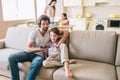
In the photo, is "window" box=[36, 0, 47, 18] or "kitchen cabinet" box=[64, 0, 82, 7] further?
"window" box=[36, 0, 47, 18]

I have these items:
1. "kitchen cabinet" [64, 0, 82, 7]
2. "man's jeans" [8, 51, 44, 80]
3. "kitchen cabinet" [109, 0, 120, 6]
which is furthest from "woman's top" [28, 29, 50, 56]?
"kitchen cabinet" [109, 0, 120, 6]

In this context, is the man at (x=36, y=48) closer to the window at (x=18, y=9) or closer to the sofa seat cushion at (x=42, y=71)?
the sofa seat cushion at (x=42, y=71)

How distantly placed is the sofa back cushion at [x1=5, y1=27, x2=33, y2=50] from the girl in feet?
2.01

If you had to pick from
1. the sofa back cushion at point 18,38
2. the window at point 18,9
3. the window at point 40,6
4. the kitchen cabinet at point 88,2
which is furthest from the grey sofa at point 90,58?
the window at point 40,6

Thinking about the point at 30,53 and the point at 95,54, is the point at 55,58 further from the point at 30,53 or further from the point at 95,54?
the point at 95,54

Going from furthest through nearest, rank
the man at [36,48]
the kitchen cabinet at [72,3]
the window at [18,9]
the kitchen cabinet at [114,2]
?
the kitchen cabinet at [72,3] → the kitchen cabinet at [114,2] → the window at [18,9] → the man at [36,48]

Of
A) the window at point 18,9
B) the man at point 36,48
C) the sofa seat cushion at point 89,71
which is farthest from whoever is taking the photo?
the window at point 18,9

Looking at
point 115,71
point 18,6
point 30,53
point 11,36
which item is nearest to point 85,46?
point 115,71

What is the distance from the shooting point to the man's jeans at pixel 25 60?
1.98 metres

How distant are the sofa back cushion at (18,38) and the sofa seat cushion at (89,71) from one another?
1.01 m

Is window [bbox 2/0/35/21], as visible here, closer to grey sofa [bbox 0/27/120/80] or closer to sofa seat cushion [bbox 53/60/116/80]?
grey sofa [bbox 0/27/120/80]

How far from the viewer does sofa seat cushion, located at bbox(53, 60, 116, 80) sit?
1740mm

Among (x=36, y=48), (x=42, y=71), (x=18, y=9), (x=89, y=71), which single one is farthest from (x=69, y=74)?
(x=18, y=9)

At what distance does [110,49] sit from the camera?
2.14 m
